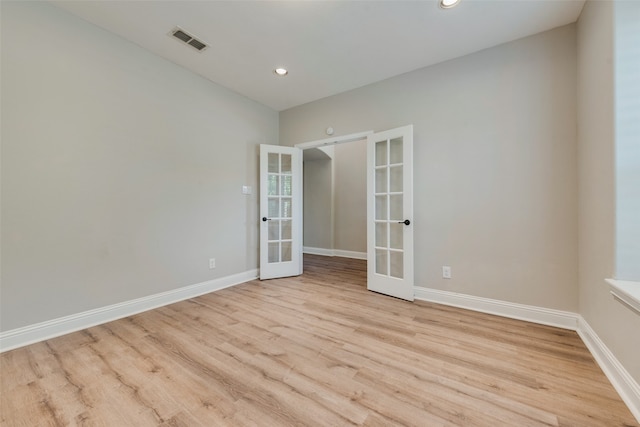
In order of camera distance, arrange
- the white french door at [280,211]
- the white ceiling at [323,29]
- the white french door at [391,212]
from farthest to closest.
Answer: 1. the white french door at [280,211]
2. the white french door at [391,212]
3. the white ceiling at [323,29]

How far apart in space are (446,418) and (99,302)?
296 cm

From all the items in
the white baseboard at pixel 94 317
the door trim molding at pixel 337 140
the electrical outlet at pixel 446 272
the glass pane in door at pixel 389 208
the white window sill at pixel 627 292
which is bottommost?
the white baseboard at pixel 94 317

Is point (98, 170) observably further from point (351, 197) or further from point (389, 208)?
point (351, 197)

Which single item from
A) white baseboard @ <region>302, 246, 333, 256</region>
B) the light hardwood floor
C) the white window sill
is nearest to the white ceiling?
the white window sill

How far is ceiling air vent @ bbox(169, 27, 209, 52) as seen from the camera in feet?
7.55

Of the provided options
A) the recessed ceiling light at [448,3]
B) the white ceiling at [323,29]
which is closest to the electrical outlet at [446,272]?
the white ceiling at [323,29]

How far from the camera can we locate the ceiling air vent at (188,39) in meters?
2.30

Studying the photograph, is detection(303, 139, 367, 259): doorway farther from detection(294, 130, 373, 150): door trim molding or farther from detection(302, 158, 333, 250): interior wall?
detection(294, 130, 373, 150): door trim molding

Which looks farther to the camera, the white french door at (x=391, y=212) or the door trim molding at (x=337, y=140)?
the door trim molding at (x=337, y=140)

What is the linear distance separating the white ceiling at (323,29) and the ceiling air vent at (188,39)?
0.05 metres

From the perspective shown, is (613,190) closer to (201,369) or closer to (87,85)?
(201,369)

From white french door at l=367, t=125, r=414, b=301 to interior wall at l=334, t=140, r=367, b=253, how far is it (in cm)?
225

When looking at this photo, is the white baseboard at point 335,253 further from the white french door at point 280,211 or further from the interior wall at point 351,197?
the white french door at point 280,211

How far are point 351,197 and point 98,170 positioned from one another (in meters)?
4.45
